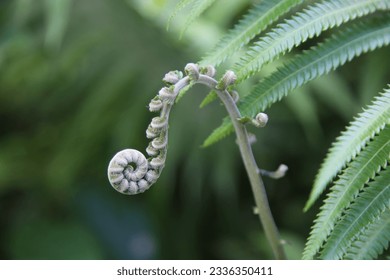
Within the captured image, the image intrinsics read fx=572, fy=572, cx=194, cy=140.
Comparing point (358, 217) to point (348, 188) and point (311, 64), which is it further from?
point (311, 64)

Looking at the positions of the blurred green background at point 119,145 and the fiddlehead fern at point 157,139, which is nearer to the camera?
the fiddlehead fern at point 157,139

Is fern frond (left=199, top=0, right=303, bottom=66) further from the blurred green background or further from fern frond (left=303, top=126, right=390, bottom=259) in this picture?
the blurred green background

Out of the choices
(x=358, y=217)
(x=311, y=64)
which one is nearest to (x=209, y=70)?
(x=311, y=64)

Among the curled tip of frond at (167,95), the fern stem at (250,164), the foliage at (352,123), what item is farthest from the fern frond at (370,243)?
the curled tip of frond at (167,95)

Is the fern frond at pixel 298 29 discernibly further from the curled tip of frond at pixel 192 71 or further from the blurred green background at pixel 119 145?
the blurred green background at pixel 119 145

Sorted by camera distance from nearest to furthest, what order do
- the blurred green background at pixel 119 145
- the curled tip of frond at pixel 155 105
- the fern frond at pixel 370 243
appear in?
the curled tip of frond at pixel 155 105, the fern frond at pixel 370 243, the blurred green background at pixel 119 145

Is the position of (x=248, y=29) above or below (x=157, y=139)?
above

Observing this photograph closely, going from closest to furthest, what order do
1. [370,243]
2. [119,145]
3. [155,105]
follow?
[155,105], [370,243], [119,145]

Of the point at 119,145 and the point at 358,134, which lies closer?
the point at 358,134
